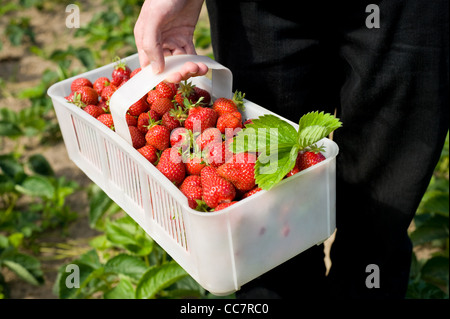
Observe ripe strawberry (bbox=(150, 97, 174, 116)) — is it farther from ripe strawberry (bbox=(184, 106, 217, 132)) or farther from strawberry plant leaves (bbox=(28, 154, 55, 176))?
strawberry plant leaves (bbox=(28, 154, 55, 176))

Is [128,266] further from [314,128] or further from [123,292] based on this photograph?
[314,128]

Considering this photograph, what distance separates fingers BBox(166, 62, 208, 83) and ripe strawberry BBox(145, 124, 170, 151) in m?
0.10

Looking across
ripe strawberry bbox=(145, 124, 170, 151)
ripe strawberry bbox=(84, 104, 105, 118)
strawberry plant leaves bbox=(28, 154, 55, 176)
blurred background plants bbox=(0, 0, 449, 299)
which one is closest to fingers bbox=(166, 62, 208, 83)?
ripe strawberry bbox=(145, 124, 170, 151)

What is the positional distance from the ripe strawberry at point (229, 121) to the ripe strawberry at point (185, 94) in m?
0.11

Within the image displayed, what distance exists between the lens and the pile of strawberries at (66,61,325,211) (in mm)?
965

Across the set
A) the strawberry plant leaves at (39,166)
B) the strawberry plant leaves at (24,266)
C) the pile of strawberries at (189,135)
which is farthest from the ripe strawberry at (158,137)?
the strawberry plant leaves at (39,166)

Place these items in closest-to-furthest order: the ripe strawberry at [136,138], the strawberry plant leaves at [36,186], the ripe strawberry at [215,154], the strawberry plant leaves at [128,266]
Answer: the ripe strawberry at [215,154] < the ripe strawberry at [136,138] < the strawberry plant leaves at [128,266] < the strawberry plant leaves at [36,186]

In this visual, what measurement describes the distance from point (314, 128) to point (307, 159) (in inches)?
2.3

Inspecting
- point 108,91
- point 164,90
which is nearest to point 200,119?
point 164,90

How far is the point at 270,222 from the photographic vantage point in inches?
36.7

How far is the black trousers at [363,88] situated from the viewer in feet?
3.46

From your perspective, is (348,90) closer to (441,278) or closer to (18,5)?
(441,278)

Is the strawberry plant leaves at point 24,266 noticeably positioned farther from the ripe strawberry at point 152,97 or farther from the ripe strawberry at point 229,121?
the ripe strawberry at point 229,121

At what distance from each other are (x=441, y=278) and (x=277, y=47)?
90cm
